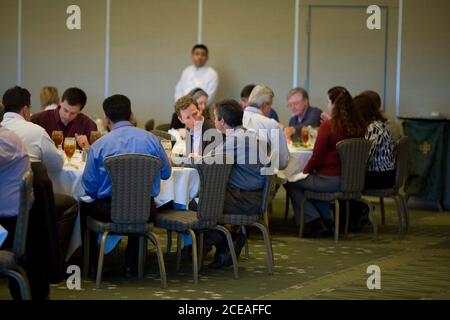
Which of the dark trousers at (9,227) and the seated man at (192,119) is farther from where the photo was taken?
the seated man at (192,119)

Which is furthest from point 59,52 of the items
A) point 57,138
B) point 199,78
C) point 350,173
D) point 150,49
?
point 350,173

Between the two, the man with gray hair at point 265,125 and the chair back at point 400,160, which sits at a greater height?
the man with gray hair at point 265,125

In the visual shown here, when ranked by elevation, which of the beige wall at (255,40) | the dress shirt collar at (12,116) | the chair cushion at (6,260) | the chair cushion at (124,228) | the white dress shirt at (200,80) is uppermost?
the beige wall at (255,40)

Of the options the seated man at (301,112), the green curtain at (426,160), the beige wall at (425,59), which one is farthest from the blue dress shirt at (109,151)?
the beige wall at (425,59)

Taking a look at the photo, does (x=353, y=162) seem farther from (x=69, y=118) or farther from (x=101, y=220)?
(x=101, y=220)

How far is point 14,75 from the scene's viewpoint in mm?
14273

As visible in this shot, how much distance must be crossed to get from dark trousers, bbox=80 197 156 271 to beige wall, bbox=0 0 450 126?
268 inches

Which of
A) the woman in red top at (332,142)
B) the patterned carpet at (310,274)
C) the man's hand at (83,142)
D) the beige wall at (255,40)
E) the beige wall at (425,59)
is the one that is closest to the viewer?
the patterned carpet at (310,274)

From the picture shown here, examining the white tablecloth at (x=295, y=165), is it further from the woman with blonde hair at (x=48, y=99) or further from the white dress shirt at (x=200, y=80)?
the white dress shirt at (x=200, y=80)

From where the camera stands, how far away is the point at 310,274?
24.7 feet

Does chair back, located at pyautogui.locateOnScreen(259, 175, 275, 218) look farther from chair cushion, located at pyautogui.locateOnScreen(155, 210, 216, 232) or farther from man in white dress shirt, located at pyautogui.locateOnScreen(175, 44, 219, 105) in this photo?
man in white dress shirt, located at pyautogui.locateOnScreen(175, 44, 219, 105)

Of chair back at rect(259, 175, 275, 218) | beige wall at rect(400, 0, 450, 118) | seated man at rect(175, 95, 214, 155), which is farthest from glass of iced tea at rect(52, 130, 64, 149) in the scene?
beige wall at rect(400, 0, 450, 118)

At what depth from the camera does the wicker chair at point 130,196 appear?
21.6 feet

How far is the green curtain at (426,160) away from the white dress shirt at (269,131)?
3084mm
